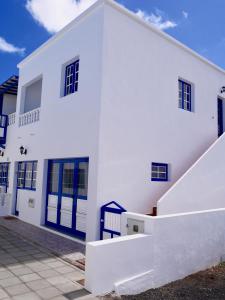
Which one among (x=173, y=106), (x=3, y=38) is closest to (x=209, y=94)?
(x=173, y=106)

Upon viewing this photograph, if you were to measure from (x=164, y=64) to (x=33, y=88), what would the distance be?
6.44 metres

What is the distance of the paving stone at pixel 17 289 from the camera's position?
434 cm

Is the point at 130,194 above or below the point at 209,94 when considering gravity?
below

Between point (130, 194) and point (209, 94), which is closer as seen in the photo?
point (130, 194)

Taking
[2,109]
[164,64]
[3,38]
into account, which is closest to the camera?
[164,64]

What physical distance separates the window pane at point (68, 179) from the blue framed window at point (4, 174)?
4.89 m

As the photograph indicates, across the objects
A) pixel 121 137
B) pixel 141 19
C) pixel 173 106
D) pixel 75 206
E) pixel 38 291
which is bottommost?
pixel 38 291

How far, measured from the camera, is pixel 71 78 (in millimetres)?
9281

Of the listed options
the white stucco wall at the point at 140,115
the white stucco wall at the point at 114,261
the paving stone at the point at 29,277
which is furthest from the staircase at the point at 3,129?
the white stucco wall at the point at 114,261

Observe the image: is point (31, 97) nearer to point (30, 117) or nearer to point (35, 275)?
point (30, 117)

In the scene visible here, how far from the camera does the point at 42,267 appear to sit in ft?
18.2

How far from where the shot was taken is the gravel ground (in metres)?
4.73

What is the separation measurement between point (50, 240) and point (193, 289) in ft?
13.6

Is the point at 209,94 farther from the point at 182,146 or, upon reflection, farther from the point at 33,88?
the point at 33,88
